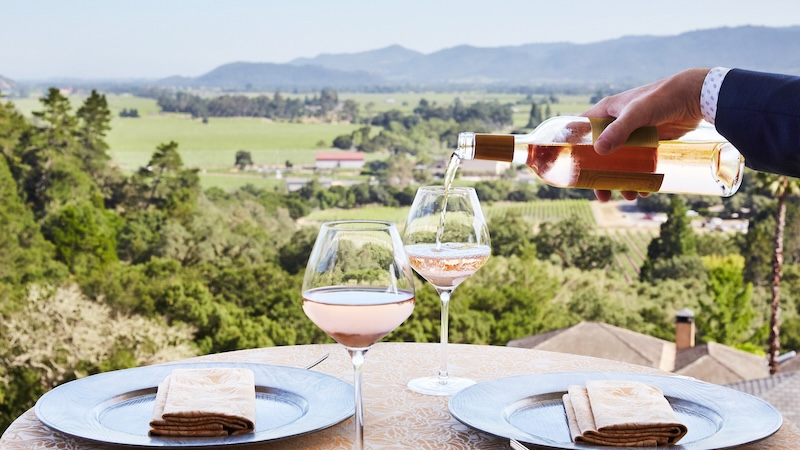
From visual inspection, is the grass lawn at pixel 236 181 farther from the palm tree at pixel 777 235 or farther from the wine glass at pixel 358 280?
the wine glass at pixel 358 280

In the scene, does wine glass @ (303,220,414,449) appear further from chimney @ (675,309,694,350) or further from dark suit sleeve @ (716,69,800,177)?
chimney @ (675,309,694,350)

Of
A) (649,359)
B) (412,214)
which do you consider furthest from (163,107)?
(412,214)

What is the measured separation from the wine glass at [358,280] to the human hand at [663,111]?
56 cm

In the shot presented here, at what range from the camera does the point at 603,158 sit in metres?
1.74

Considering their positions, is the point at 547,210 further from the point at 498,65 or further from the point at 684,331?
the point at 684,331

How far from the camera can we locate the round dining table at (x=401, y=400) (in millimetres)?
1438

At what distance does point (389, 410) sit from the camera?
5.34 feet

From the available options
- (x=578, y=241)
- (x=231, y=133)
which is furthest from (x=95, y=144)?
(x=578, y=241)

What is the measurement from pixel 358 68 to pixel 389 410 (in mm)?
22535

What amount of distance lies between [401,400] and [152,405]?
0.42m

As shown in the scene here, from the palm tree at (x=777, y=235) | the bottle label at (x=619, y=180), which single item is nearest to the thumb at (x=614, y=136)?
the bottle label at (x=619, y=180)

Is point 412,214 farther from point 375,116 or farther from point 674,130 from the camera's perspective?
point 375,116

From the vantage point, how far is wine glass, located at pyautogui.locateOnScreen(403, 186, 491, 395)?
5.86ft

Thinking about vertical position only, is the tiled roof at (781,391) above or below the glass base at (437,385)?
below
